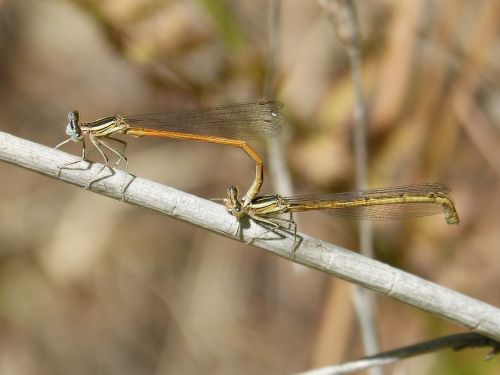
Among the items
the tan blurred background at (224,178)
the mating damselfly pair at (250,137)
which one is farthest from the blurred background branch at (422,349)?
the tan blurred background at (224,178)

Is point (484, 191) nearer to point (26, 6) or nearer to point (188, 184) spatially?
point (188, 184)

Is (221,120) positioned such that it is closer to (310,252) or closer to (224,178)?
(310,252)

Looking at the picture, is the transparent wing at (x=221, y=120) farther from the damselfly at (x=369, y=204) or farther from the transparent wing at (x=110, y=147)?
the damselfly at (x=369, y=204)

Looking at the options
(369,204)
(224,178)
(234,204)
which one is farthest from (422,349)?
(224,178)

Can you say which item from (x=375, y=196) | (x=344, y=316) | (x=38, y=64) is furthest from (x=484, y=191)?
(x=38, y=64)

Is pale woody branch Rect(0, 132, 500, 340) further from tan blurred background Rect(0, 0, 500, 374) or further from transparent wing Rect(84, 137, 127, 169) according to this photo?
tan blurred background Rect(0, 0, 500, 374)

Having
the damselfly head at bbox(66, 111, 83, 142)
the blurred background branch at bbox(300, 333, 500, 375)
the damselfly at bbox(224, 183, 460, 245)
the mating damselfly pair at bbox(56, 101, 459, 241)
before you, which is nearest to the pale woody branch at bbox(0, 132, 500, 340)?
the blurred background branch at bbox(300, 333, 500, 375)
